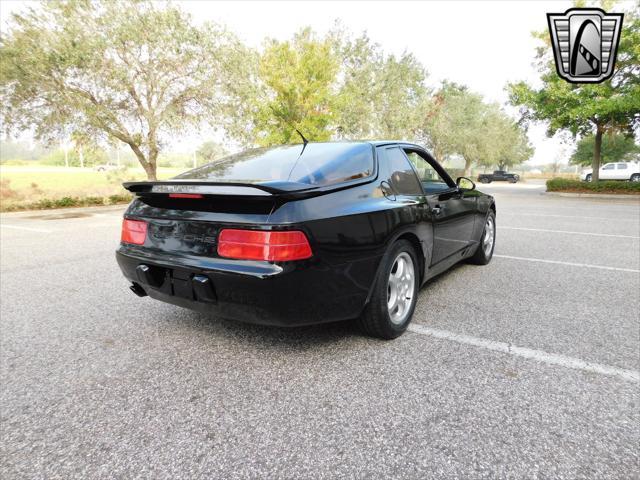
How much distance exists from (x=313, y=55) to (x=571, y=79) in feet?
38.6

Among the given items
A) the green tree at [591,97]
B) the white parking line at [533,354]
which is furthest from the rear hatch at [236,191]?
the green tree at [591,97]

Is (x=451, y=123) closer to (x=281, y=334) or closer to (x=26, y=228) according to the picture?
(x=26, y=228)

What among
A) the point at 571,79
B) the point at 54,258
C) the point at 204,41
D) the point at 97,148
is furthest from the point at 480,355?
the point at 571,79

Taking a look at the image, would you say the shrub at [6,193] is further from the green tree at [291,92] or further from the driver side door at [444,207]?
the driver side door at [444,207]

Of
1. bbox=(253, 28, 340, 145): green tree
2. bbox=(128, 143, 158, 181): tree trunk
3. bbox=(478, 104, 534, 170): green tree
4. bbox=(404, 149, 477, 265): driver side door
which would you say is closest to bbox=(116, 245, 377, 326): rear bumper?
bbox=(404, 149, 477, 265): driver side door

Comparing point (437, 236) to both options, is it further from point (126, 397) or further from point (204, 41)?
point (204, 41)

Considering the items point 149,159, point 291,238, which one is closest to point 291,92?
point 149,159

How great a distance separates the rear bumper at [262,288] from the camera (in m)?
2.15

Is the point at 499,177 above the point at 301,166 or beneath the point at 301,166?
above

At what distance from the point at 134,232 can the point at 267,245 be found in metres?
1.18

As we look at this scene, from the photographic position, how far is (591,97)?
18359 mm

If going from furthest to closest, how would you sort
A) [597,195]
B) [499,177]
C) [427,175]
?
[499,177] → [597,195] → [427,175]

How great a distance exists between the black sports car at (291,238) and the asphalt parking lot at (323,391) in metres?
0.38

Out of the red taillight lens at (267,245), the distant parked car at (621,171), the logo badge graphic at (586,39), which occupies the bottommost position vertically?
the red taillight lens at (267,245)
